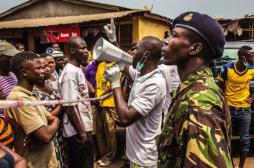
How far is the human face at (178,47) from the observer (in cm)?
146

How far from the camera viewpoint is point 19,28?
1186cm

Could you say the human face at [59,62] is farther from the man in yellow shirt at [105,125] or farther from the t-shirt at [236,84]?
the t-shirt at [236,84]

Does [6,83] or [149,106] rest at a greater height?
[6,83]

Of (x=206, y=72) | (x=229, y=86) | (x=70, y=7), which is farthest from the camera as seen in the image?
(x=70, y=7)

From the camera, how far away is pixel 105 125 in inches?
204

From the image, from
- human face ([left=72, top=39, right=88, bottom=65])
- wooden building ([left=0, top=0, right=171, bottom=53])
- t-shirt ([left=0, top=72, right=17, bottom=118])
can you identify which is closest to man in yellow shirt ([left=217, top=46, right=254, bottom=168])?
human face ([left=72, top=39, right=88, bottom=65])

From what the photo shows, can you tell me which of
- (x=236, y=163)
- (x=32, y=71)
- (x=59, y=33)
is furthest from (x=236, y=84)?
(x=59, y=33)

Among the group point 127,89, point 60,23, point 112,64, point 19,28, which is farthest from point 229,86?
point 19,28

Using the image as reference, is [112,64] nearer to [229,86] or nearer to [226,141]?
[226,141]

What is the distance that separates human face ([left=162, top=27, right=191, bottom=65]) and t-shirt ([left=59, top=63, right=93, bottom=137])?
1675 mm

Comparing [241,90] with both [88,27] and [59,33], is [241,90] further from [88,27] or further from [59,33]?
[59,33]

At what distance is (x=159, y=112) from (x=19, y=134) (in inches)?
44.6

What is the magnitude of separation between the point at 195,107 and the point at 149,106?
102 cm

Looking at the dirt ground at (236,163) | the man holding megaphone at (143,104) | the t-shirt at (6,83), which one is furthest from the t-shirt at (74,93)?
the dirt ground at (236,163)
